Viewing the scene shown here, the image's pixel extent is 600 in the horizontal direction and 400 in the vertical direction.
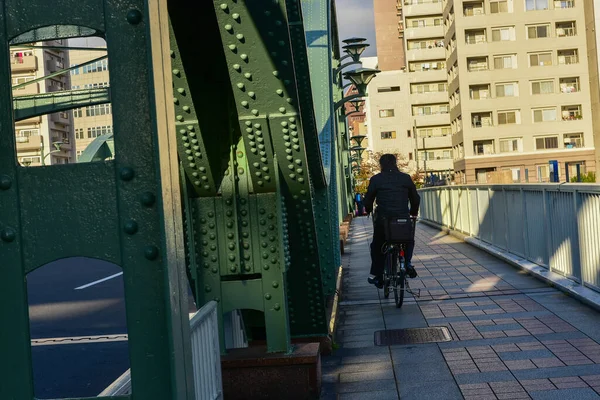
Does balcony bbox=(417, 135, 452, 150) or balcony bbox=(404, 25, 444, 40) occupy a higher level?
balcony bbox=(404, 25, 444, 40)

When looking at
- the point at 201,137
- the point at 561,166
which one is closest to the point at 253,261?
the point at 201,137

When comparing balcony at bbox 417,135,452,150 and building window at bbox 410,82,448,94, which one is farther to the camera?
balcony at bbox 417,135,452,150

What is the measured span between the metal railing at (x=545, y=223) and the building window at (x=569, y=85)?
6338 centimetres

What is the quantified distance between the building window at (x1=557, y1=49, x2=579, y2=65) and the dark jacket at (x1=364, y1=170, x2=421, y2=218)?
239 feet

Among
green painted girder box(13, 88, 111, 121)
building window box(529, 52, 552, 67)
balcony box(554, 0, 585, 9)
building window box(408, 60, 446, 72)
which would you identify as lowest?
green painted girder box(13, 88, 111, 121)

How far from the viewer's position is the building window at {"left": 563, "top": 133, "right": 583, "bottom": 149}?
77.9 meters

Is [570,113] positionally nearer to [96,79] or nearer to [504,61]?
[504,61]

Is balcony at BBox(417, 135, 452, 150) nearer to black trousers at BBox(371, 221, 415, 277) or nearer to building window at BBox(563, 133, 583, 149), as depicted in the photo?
building window at BBox(563, 133, 583, 149)

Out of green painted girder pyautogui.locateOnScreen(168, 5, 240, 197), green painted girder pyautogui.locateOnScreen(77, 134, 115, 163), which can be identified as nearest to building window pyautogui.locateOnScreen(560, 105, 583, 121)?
green painted girder pyautogui.locateOnScreen(77, 134, 115, 163)

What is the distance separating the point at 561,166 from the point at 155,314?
77.8 metres

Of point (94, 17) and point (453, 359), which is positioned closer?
point (94, 17)

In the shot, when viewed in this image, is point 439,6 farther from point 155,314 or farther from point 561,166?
point 155,314

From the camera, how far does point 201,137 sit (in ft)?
16.7

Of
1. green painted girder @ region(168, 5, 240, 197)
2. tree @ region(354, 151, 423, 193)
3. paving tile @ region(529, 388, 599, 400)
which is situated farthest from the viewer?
tree @ region(354, 151, 423, 193)
